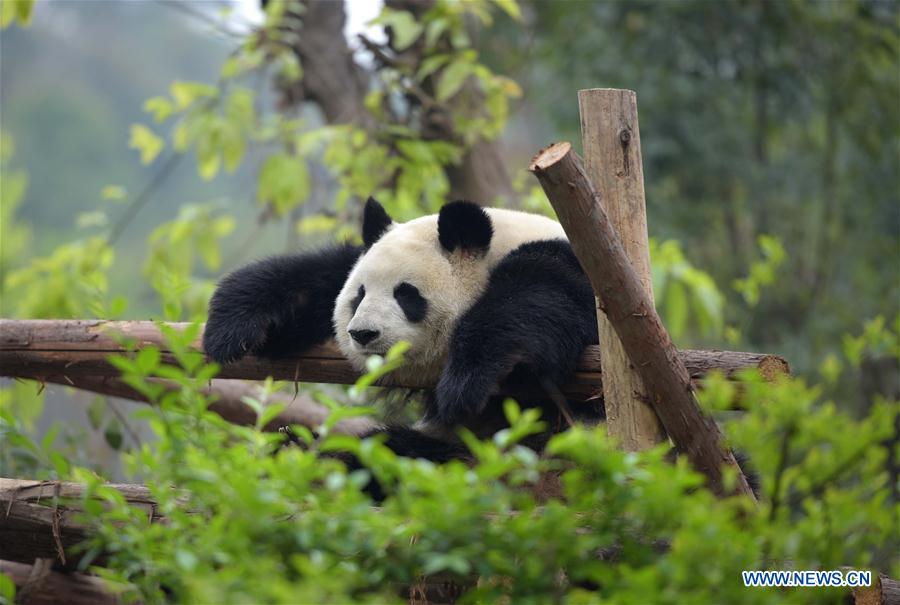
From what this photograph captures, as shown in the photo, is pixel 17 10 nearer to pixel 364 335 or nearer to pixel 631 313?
pixel 364 335

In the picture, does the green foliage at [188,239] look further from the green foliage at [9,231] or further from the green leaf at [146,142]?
the green foliage at [9,231]

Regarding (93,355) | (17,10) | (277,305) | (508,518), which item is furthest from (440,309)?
(17,10)

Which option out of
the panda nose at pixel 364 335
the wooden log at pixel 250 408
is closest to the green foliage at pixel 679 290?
the wooden log at pixel 250 408

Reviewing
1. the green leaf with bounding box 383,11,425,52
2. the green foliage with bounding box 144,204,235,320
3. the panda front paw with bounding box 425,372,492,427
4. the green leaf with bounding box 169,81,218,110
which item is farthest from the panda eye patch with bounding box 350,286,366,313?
the green leaf with bounding box 169,81,218,110

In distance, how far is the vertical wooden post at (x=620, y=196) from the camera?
3.00 metres

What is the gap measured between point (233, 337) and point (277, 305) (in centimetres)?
25

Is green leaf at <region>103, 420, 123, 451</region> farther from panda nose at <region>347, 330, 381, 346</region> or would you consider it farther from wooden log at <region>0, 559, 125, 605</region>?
panda nose at <region>347, 330, 381, 346</region>

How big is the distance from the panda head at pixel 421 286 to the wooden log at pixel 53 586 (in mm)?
1303

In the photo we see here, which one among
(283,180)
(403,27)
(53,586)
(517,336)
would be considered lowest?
(53,586)

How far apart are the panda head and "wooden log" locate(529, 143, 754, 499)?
106 centimetres

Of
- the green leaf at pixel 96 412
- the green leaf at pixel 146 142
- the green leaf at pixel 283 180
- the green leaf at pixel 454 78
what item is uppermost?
the green leaf at pixel 454 78

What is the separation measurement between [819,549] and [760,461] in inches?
7.9

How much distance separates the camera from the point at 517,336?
3.32m

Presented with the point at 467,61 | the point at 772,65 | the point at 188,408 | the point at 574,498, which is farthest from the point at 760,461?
the point at 772,65
